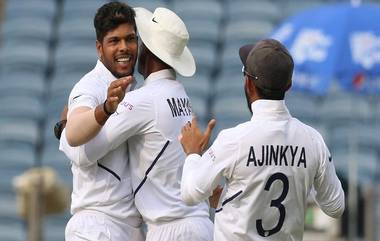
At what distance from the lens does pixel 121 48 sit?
6754 mm

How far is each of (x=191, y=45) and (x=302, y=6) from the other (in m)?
1.33

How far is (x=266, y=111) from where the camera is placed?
6.34m

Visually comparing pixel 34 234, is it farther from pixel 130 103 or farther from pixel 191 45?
pixel 130 103

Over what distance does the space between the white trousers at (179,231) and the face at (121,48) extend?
0.76 meters

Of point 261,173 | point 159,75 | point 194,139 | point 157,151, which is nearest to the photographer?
point 261,173

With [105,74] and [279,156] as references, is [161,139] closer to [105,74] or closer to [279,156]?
[105,74]

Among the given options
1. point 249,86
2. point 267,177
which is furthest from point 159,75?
point 267,177

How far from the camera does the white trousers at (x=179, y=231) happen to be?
675 cm

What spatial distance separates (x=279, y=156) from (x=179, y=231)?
29.1 inches

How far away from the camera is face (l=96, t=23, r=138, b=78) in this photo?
6.77 metres

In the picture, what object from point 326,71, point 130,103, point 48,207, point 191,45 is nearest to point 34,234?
point 48,207

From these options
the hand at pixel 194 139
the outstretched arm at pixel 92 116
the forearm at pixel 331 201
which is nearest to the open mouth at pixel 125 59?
the outstretched arm at pixel 92 116

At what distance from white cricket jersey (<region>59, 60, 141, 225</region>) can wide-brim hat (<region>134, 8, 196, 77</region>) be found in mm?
286

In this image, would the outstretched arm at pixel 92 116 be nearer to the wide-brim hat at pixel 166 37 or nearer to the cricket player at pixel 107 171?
the cricket player at pixel 107 171
